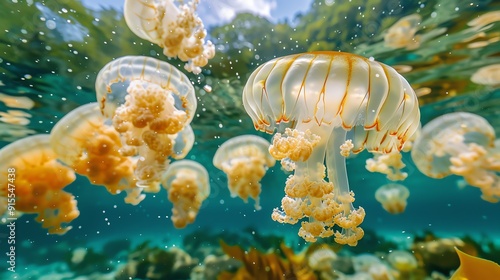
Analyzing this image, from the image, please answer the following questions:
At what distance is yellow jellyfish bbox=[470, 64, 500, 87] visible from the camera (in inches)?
237

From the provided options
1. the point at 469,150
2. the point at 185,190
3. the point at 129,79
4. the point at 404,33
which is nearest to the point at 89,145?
the point at 129,79

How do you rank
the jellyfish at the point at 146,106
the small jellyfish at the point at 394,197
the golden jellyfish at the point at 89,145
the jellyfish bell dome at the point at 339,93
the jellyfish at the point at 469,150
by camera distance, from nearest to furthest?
the jellyfish bell dome at the point at 339,93
the jellyfish at the point at 146,106
the golden jellyfish at the point at 89,145
the jellyfish at the point at 469,150
the small jellyfish at the point at 394,197

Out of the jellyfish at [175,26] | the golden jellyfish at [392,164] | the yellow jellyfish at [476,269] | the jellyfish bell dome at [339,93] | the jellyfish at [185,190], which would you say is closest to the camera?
the jellyfish bell dome at [339,93]

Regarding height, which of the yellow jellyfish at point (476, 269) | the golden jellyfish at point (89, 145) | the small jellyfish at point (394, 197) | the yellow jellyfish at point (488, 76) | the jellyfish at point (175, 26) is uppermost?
the jellyfish at point (175, 26)

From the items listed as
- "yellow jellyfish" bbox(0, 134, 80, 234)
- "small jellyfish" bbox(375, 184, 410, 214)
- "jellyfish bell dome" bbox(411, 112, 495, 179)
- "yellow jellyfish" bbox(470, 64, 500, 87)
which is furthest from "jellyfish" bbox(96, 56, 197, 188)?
"small jellyfish" bbox(375, 184, 410, 214)

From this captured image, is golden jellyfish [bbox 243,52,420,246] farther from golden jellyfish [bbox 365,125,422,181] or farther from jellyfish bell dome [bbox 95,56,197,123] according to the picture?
golden jellyfish [bbox 365,125,422,181]

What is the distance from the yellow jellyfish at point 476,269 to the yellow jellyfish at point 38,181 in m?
6.21

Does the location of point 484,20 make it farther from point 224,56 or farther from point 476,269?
point 224,56

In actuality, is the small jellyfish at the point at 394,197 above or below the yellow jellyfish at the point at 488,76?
below

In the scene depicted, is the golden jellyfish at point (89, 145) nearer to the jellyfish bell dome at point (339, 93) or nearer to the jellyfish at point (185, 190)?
the jellyfish at point (185, 190)

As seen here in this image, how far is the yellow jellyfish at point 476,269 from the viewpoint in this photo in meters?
3.98

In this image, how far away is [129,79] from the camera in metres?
3.60

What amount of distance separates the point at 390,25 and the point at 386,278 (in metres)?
5.06

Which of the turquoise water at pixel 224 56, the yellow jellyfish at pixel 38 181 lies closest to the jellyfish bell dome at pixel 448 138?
the turquoise water at pixel 224 56
